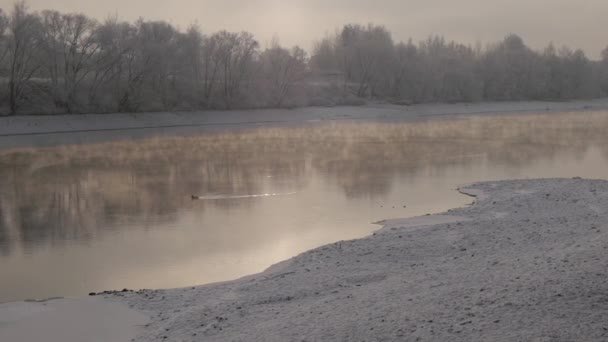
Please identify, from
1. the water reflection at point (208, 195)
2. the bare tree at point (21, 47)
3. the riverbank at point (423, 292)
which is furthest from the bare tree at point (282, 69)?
the riverbank at point (423, 292)

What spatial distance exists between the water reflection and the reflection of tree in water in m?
0.06

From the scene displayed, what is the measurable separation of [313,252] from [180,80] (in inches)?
1754

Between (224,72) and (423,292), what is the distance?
5269 centimetres

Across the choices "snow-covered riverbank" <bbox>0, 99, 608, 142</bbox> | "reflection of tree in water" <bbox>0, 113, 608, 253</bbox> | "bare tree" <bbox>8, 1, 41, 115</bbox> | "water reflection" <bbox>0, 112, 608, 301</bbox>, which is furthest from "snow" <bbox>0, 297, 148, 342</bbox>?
"bare tree" <bbox>8, 1, 41, 115</bbox>

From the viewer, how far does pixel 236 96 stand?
54188mm

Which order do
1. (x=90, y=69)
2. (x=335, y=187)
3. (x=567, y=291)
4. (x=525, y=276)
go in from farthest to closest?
(x=90, y=69), (x=335, y=187), (x=525, y=276), (x=567, y=291)

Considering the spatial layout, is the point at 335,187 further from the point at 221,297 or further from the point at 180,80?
the point at 180,80

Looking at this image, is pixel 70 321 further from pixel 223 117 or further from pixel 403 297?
pixel 223 117

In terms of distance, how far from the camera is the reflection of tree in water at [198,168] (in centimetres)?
1243

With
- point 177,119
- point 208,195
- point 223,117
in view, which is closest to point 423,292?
point 208,195

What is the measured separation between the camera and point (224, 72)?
187ft

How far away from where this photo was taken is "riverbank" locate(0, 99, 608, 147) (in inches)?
1419

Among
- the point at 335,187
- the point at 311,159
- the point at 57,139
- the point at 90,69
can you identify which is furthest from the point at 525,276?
the point at 90,69

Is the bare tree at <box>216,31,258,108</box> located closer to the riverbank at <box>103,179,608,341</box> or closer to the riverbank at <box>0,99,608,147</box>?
the riverbank at <box>0,99,608,147</box>
